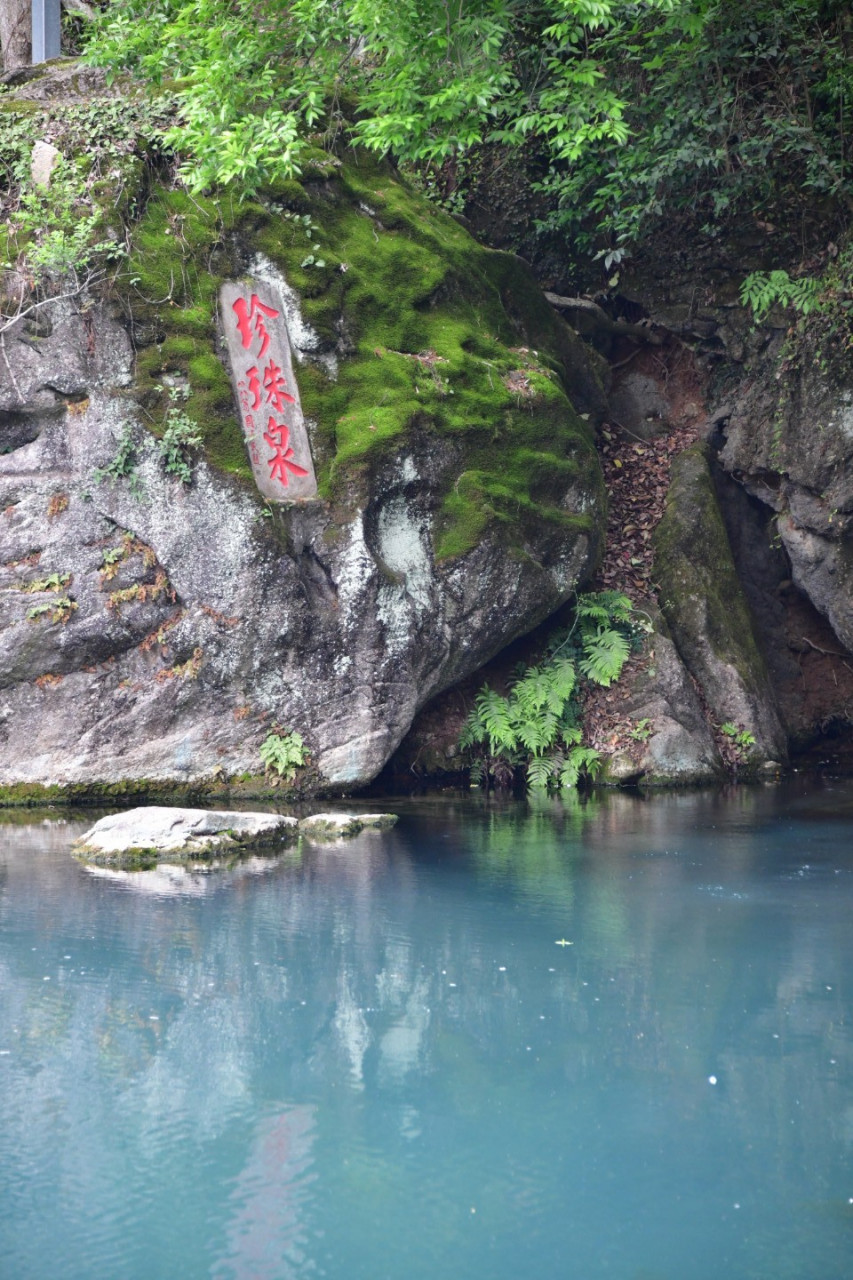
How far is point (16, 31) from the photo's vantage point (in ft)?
43.5

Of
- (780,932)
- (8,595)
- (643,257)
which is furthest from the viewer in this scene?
(643,257)

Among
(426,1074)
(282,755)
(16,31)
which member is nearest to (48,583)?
(282,755)

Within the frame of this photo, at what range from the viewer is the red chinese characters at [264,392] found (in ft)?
32.0

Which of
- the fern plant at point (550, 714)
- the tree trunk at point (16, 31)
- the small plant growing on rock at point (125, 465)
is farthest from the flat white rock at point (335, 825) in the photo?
the tree trunk at point (16, 31)

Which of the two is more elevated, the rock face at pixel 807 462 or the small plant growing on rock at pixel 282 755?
the rock face at pixel 807 462

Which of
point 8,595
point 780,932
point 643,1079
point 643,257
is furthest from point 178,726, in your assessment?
point 643,257

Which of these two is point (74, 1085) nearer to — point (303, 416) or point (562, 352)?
point (303, 416)

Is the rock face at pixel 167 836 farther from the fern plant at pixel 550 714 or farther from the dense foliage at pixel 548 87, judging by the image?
the dense foliage at pixel 548 87

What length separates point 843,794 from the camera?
10.2 metres

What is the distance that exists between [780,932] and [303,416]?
633 cm

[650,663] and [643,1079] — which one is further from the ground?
[650,663]

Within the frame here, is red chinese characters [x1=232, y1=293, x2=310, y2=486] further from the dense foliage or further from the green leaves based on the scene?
the green leaves

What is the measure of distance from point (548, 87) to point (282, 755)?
19.5 feet

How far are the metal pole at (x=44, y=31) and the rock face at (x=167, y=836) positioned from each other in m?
7.77
